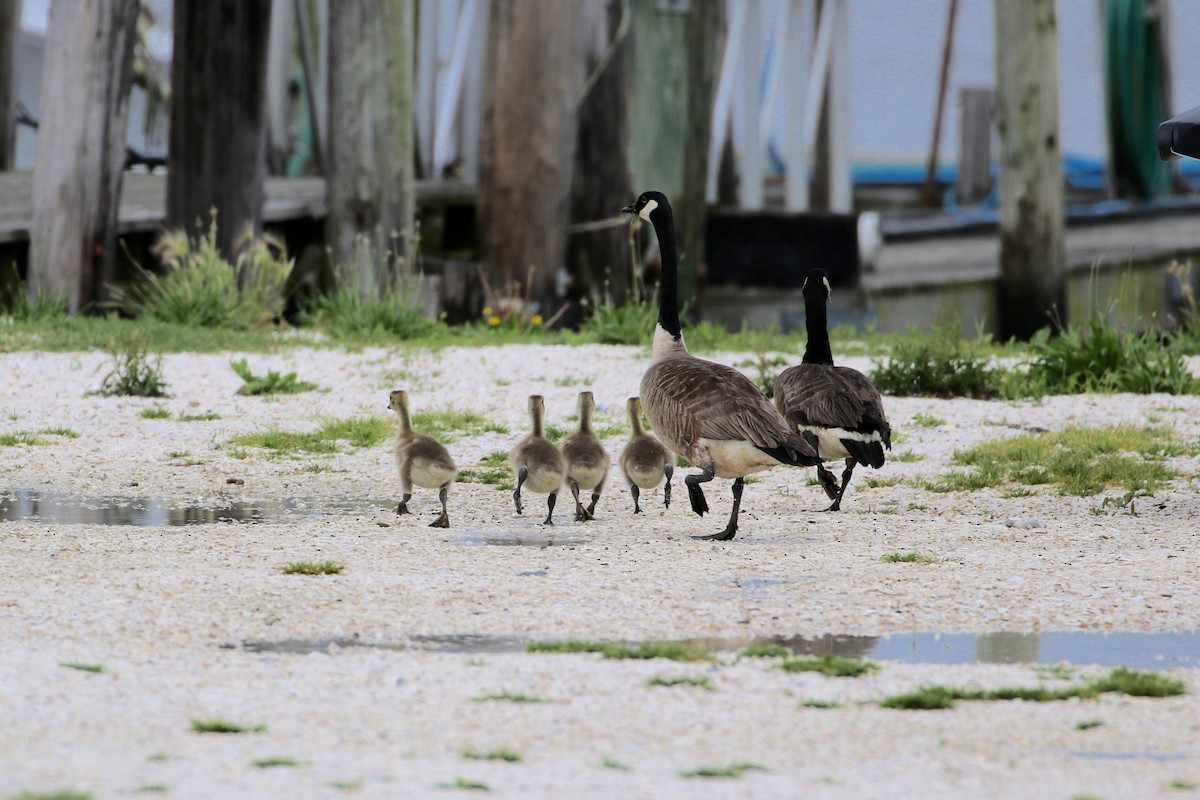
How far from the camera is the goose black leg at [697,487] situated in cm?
850

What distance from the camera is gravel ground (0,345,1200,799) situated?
15.1 feet

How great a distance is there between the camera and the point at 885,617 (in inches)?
260

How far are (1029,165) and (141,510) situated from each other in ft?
39.2

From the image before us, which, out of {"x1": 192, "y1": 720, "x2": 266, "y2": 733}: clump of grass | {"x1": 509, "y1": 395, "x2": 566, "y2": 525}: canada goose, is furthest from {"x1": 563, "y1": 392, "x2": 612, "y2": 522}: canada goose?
{"x1": 192, "y1": 720, "x2": 266, "y2": 733}: clump of grass

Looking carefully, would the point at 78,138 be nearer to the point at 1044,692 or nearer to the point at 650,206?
the point at 650,206

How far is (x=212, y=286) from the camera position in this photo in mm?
15320

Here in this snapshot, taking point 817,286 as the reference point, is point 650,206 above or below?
above

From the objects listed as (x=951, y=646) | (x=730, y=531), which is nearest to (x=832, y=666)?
(x=951, y=646)

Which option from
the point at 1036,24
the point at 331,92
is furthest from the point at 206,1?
the point at 1036,24

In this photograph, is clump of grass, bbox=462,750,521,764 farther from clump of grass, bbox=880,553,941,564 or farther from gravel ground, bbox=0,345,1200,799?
clump of grass, bbox=880,553,941,564

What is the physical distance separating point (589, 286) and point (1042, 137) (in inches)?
210

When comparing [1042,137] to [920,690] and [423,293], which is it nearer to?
[423,293]

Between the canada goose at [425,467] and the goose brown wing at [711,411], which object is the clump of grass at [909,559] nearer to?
the goose brown wing at [711,411]

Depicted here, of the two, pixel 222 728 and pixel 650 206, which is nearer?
pixel 222 728
